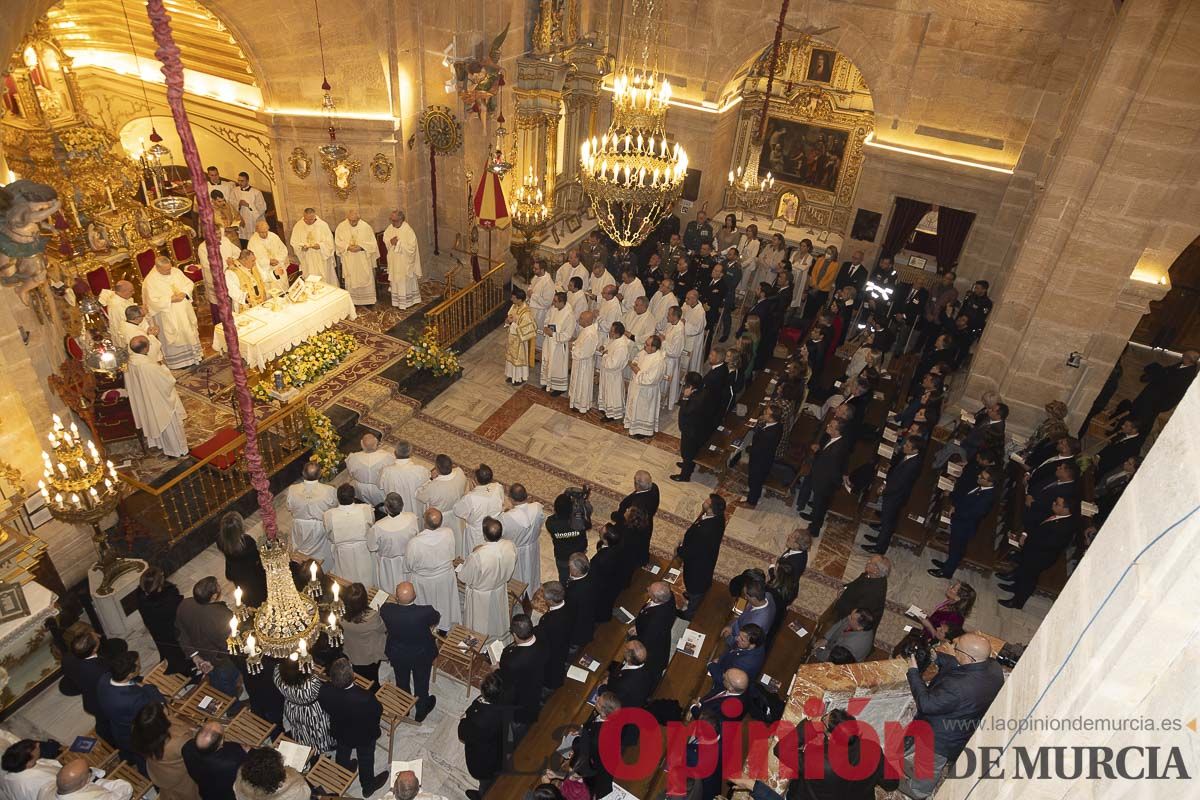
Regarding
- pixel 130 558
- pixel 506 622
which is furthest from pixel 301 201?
pixel 506 622

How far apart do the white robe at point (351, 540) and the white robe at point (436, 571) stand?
0.65 metres

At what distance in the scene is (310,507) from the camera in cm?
816

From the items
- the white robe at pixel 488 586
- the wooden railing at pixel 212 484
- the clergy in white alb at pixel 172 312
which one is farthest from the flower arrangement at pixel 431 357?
the white robe at pixel 488 586

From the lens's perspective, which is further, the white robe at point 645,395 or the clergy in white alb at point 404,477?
the white robe at point 645,395

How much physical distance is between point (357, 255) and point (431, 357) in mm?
2726

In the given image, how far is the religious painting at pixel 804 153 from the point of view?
17781 mm

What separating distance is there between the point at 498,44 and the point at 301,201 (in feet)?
14.2

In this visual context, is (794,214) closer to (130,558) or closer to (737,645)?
(737,645)

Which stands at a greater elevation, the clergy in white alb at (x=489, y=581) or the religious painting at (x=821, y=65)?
the religious painting at (x=821, y=65)

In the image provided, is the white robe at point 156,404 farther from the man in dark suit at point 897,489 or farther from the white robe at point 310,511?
the man in dark suit at point 897,489

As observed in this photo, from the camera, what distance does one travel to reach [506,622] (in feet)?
26.8

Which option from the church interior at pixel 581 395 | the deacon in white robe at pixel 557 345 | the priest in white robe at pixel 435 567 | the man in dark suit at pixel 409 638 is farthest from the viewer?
the deacon in white robe at pixel 557 345

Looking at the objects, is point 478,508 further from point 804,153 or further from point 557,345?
point 804,153

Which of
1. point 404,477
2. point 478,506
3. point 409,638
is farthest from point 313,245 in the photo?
point 409,638
